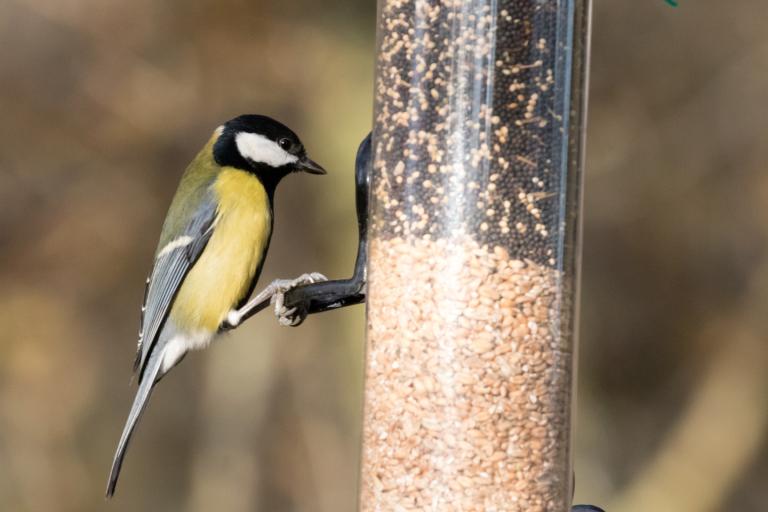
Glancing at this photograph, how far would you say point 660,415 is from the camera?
6707 mm

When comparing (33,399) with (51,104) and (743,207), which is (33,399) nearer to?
(51,104)

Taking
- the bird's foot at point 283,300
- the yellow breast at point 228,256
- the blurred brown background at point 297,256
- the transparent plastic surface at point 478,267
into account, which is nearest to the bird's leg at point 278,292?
the bird's foot at point 283,300

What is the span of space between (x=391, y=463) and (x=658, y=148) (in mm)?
4663

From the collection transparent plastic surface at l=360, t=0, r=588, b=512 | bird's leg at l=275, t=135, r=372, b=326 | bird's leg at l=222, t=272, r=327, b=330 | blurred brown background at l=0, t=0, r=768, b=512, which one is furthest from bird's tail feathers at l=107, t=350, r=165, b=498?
blurred brown background at l=0, t=0, r=768, b=512

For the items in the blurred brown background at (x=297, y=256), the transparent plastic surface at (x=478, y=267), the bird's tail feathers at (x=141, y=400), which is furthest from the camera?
the blurred brown background at (x=297, y=256)

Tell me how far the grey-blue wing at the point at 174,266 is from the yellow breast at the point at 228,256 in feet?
0.09

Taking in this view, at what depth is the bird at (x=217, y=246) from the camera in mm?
3949

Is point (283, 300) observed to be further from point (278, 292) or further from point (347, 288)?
point (347, 288)

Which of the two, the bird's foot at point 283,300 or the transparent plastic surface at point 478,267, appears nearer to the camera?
the transparent plastic surface at point 478,267

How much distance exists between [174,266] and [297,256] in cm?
267

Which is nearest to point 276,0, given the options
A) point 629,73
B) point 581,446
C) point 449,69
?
point 629,73

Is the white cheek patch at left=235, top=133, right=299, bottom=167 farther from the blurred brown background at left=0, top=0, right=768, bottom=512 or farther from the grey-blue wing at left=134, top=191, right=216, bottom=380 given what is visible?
the blurred brown background at left=0, top=0, right=768, bottom=512

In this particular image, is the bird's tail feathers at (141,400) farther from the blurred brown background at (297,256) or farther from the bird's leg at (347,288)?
the blurred brown background at (297,256)

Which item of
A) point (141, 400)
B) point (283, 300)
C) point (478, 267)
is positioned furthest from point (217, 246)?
point (478, 267)
